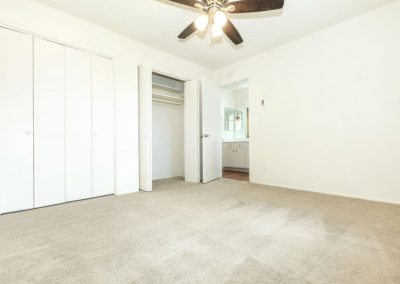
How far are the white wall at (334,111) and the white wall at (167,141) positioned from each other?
1.81 metres

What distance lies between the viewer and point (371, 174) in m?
2.66

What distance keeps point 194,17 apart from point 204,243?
9.39 ft

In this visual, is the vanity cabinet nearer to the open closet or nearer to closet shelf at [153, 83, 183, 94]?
the open closet

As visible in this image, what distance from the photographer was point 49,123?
255 cm

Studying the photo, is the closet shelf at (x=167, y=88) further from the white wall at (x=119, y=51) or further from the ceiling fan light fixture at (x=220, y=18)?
the ceiling fan light fixture at (x=220, y=18)

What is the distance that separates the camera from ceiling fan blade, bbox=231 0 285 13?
74.2 inches

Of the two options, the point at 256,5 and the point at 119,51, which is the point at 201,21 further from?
the point at 119,51

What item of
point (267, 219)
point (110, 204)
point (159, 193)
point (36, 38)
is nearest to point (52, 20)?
point (36, 38)

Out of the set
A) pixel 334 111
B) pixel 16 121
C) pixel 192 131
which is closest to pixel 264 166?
pixel 334 111

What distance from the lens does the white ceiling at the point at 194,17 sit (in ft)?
8.21

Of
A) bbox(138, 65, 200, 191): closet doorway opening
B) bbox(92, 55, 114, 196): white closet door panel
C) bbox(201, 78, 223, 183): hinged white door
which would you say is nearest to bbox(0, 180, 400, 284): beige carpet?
bbox(92, 55, 114, 196): white closet door panel

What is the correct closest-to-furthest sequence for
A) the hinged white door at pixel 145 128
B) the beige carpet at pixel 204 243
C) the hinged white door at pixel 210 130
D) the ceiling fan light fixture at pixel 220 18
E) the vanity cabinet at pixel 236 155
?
the beige carpet at pixel 204 243, the ceiling fan light fixture at pixel 220 18, the hinged white door at pixel 145 128, the hinged white door at pixel 210 130, the vanity cabinet at pixel 236 155

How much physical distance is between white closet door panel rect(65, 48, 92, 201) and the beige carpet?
321mm

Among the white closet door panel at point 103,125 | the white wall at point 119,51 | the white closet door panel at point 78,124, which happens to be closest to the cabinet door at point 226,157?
the white wall at point 119,51
